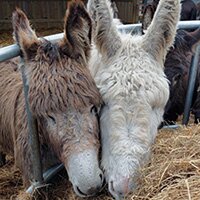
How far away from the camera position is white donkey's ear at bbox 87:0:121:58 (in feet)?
8.61

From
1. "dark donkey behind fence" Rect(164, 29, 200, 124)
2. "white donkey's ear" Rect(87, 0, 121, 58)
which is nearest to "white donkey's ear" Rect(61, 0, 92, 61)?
"white donkey's ear" Rect(87, 0, 121, 58)

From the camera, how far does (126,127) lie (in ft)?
7.75

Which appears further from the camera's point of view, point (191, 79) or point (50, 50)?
point (191, 79)

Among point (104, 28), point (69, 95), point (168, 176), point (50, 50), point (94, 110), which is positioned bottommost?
point (168, 176)

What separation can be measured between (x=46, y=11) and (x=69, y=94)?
10.8 metres

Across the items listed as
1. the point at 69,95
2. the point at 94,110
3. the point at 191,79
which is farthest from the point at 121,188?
the point at 191,79

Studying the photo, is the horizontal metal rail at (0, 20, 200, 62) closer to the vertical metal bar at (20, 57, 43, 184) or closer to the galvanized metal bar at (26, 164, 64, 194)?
the vertical metal bar at (20, 57, 43, 184)

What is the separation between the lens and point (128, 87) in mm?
2449

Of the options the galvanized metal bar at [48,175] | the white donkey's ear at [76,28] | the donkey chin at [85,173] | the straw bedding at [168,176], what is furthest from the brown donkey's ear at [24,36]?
the straw bedding at [168,176]

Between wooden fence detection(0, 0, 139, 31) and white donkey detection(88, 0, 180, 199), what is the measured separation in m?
Result: 10.1

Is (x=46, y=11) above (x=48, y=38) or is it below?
below

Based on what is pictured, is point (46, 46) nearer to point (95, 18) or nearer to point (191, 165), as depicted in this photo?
point (95, 18)

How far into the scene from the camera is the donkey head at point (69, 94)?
220 cm

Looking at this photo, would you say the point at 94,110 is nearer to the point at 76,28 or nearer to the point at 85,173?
the point at 85,173
